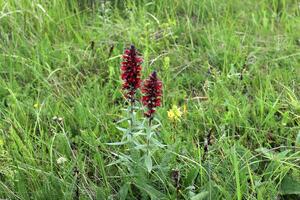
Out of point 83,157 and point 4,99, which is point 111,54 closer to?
point 4,99

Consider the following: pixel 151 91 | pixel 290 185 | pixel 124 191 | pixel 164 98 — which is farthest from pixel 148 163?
pixel 164 98

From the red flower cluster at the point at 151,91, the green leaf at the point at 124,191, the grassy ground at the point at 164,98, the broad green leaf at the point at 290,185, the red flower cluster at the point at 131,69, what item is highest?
the red flower cluster at the point at 131,69

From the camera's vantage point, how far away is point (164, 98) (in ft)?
8.90

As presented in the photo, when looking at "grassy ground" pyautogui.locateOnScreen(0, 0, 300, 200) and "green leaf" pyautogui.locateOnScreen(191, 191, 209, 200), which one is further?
"grassy ground" pyautogui.locateOnScreen(0, 0, 300, 200)

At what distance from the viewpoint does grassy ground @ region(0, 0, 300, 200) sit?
2076 mm

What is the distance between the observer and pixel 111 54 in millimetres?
3115

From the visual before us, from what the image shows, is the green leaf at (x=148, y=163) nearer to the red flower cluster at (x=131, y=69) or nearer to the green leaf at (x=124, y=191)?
the green leaf at (x=124, y=191)

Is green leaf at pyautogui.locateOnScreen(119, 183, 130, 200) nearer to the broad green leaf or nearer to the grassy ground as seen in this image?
the grassy ground

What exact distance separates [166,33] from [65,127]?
1158mm

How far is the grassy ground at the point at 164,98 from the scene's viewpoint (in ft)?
6.81

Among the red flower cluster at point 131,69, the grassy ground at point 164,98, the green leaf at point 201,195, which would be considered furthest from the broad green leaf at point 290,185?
the red flower cluster at point 131,69

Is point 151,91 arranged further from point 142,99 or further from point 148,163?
point 148,163

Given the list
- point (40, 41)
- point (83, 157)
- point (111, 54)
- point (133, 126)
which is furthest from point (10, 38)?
point (133, 126)

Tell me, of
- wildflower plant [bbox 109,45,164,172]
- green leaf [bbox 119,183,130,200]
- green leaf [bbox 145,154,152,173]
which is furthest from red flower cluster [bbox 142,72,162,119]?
green leaf [bbox 119,183,130,200]
